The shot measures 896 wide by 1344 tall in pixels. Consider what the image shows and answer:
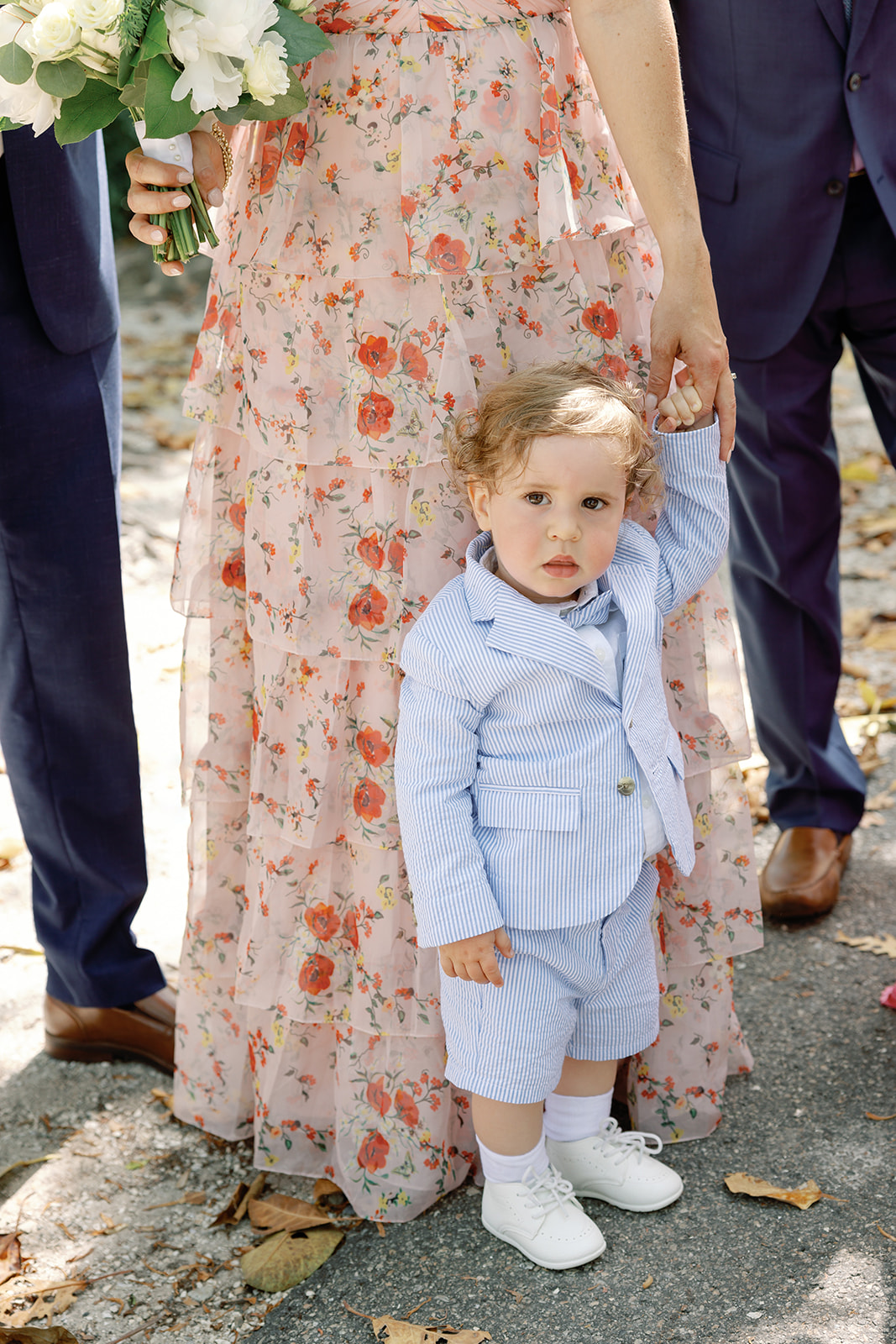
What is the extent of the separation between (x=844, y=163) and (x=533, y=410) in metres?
1.07

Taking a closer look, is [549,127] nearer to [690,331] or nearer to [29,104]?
[690,331]

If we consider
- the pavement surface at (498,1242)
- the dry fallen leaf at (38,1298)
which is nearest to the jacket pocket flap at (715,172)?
the pavement surface at (498,1242)

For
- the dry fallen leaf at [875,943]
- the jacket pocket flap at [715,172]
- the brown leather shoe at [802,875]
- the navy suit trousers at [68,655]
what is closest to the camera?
the navy suit trousers at [68,655]

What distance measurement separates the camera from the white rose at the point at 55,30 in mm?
1546

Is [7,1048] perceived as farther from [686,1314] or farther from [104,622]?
[686,1314]

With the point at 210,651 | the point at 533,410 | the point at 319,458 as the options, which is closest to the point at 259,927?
the point at 210,651

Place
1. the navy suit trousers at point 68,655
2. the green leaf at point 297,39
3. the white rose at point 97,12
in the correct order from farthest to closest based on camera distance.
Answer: the navy suit trousers at point 68,655, the green leaf at point 297,39, the white rose at point 97,12

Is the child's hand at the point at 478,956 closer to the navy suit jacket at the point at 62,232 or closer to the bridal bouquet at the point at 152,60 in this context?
the bridal bouquet at the point at 152,60

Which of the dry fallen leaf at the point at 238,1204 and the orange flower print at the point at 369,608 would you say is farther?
the dry fallen leaf at the point at 238,1204

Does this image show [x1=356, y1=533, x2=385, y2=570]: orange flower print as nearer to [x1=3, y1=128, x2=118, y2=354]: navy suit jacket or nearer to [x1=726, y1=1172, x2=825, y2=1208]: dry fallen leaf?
[x1=3, y1=128, x2=118, y2=354]: navy suit jacket

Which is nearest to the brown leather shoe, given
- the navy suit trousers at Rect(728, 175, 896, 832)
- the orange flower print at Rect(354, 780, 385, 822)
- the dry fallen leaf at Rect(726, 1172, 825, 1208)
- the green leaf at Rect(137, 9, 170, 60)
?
the navy suit trousers at Rect(728, 175, 896, 832)

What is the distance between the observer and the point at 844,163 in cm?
238

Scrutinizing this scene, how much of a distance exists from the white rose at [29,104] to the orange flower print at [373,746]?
36.7 inches

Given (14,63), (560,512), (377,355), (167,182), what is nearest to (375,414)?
(377,355)
